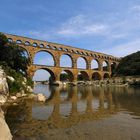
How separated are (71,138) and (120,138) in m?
2.19

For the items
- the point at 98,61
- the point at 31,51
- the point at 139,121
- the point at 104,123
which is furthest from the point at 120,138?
the point at 98,61

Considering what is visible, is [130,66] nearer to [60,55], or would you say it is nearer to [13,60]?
[60,55]

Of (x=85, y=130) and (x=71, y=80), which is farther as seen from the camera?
(x=71, y=80)

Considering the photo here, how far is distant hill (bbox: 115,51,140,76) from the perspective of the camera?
105 m

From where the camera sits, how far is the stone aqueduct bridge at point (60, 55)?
8123 cm

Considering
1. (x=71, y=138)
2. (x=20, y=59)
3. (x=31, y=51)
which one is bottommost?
(x=71, y=138)

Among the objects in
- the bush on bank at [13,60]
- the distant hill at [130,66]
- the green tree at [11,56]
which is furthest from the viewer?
the distant hill at [130,66]

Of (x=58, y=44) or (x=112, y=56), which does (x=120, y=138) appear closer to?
(x=58, y=44)

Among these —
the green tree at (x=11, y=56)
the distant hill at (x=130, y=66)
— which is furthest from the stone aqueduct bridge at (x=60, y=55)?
the green tree at (x=11, y=56)

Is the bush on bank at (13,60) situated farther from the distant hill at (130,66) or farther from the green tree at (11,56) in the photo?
the distant hill at (130,66)

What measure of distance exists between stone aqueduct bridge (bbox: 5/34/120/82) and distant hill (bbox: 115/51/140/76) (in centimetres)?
602

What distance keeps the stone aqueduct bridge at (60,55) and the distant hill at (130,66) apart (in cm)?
602

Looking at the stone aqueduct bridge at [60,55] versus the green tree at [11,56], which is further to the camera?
the stone aqueduct bridge at [60,55]

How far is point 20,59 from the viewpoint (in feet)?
145
